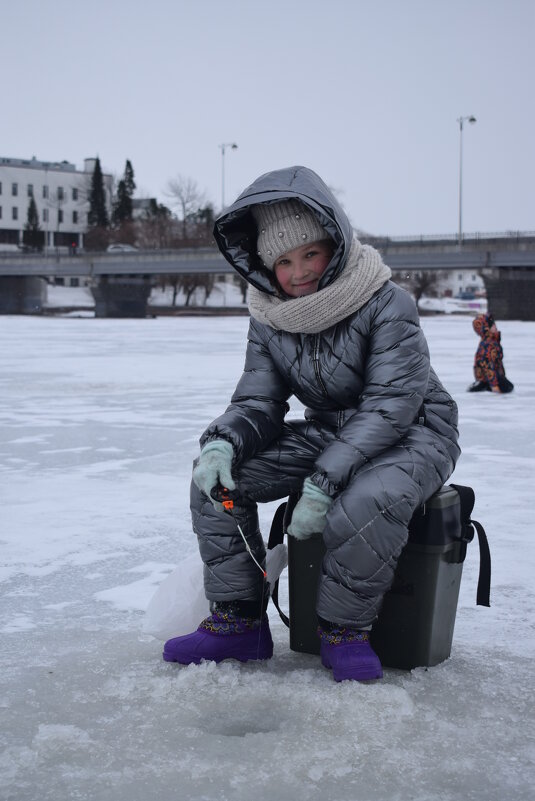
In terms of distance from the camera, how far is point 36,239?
339 ft

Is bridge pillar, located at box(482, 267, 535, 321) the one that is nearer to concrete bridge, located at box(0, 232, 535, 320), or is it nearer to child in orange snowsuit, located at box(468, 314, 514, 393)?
concrete bridge, located at box(0, 232, 535, 320)

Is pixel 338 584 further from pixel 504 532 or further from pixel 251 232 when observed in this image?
pixel 504 532

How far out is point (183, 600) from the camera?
296 cm

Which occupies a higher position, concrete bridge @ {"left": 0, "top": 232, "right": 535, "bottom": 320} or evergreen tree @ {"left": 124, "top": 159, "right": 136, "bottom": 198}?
evergreen tree @ {"left": 124, "top": 159, "right": 136, "bottom": 198}

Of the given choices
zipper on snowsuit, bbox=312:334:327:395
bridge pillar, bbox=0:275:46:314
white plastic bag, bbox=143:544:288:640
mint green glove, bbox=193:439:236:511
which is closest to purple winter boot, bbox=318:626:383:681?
white plastic bag, bbox=143:544:288:640

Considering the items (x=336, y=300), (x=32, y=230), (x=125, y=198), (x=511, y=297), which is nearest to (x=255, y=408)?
(x=336, y=300)

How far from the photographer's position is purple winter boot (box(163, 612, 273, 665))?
2.74 metres

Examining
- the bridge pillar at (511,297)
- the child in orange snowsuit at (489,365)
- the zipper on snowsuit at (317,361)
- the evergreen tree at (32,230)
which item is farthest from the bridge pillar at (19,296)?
the zipper on snowsuit at (317,361)

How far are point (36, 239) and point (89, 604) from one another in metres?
105

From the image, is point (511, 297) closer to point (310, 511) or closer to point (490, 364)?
point (490, 364)

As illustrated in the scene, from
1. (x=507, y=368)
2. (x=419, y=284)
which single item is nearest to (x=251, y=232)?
(x=507, y=368)

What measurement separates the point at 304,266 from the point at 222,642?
117 cm

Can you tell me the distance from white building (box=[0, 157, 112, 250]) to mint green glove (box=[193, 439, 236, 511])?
10883 centimetres

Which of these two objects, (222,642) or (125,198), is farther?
(125,198)
